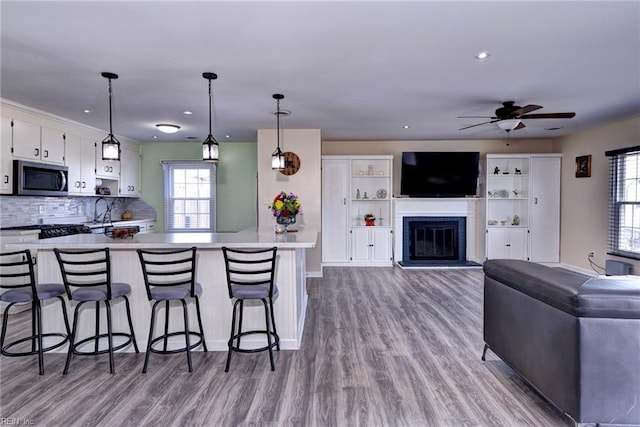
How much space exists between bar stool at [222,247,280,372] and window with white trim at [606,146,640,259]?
214 inches

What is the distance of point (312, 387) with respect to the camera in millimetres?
2523

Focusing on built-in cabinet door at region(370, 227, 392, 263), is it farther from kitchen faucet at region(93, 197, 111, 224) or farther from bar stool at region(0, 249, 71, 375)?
bar stool at region(0, 249, 71, 375)

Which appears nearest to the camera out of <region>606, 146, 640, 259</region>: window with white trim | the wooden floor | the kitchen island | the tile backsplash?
the wooden floor

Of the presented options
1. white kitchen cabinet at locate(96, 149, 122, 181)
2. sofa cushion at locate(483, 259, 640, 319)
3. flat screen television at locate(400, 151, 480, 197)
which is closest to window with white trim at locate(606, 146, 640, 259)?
flat screen television at locate(400, 151, 480, 197)

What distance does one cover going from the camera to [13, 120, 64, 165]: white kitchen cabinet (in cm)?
430

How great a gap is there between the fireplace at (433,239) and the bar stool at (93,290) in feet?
17.6

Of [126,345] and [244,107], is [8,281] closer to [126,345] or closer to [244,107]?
[126,345]

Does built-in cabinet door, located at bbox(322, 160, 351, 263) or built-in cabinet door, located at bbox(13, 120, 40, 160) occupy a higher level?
built-in cabinet door, located at bbox(13, 120, 40, 160)

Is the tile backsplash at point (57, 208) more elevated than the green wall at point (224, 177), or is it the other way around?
the green wall at point (224, 177)

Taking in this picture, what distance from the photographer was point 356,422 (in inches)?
83.4

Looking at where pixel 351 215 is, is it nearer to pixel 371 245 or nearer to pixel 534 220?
pixel 371 245

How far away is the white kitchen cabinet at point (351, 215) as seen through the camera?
6.78 meters

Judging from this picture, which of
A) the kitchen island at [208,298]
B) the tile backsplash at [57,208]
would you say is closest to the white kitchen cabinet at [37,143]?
the tile backsplash at [57,208]

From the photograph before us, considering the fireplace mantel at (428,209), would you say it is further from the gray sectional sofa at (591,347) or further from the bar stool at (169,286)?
the gray sectional sofa at (591,347)
